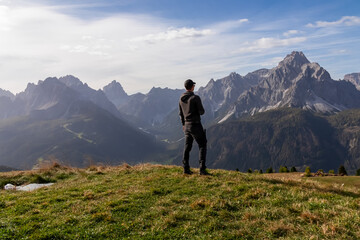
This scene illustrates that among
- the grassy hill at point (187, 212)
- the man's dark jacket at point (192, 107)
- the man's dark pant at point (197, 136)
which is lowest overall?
the grassy hill at point (187, 212)

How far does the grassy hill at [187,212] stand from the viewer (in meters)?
6.76

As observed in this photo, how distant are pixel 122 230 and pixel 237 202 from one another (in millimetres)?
4444

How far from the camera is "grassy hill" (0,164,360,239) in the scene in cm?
676

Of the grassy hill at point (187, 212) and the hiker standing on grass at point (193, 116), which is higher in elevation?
the hiker standing on grass at point (193, 116)

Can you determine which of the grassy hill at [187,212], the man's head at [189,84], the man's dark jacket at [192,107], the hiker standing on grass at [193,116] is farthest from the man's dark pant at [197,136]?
the man's head at [189,84]

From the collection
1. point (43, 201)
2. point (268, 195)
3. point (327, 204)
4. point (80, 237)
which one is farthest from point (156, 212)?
point (327, 204)

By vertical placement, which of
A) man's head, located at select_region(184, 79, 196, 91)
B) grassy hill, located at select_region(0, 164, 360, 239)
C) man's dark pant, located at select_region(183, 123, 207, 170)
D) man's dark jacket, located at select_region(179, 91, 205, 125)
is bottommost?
grassy hill, located at select_region(0, 164, 360, 239)

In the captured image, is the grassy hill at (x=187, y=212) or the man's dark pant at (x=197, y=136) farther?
the man's dark pant at (x=197, y=136)

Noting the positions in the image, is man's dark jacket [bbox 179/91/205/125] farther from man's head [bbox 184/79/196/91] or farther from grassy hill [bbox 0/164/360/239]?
grassy hill [bbox 0/164/360/239]

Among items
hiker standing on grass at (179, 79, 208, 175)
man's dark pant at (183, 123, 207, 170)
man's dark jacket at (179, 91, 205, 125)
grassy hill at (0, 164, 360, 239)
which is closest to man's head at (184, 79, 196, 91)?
hiker standing on grass at (179, 79, 208, 175)

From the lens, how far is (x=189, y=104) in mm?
13266

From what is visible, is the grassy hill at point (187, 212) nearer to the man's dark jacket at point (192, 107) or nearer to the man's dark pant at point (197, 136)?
the man's dark pant at point (197, 136)

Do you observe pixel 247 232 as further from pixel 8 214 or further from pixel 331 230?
pixel 8 214

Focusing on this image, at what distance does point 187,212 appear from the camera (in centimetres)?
827
